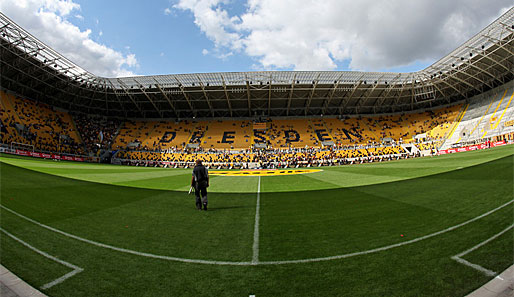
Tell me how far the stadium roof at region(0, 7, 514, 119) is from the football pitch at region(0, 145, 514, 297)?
116ft

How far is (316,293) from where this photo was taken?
2730 mm

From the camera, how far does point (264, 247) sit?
4273 millimetres

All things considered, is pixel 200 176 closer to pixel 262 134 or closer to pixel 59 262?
pixel 59 262

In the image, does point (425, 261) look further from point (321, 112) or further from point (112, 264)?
point (321, 112)

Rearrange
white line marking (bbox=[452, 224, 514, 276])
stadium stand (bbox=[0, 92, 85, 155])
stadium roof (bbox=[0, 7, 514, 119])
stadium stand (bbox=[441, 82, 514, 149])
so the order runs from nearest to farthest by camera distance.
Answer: white line marking (bbox=[452, 224, 514, 276]), stadium stand (bbox=[441, 82, 514, 149]), stadium roof (bbox=[0, 7, 514, 119]), stadium stand (bbox=[0, 92, 85, 155])

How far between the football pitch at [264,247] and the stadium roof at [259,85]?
116 ft

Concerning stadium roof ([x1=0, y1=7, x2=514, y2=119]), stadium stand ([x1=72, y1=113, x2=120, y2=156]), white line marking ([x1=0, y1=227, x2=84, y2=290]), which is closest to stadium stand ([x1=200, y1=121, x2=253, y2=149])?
stadium roof ([x1=0, y1=7, x2=514, y2=119])

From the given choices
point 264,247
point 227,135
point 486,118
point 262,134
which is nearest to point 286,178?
point 264,247

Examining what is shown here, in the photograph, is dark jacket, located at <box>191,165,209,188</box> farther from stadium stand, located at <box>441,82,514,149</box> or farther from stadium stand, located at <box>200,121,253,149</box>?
stadium stand, located at <box>200,121,253,149</box>

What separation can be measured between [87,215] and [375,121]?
2331 inches

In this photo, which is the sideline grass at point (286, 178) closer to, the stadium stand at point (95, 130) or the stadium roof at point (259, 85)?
the stadium roof at point (259, 85)

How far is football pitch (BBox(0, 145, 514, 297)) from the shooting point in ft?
9.68

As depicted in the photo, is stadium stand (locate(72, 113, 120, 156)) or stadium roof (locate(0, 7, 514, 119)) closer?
stadium roof (locate(0, 7, 514, 119))

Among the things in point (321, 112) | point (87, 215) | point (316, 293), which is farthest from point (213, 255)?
point (321, 112)
